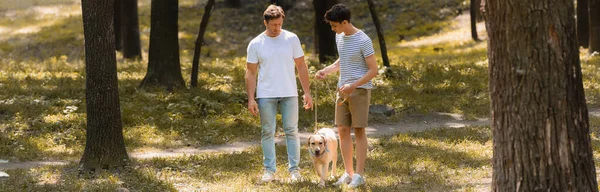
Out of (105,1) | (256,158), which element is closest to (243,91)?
(256,158)

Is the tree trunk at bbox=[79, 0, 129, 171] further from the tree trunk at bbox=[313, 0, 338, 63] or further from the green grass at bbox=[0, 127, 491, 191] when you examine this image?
the tree trunk at bbox=[313, 0, 338, 63]

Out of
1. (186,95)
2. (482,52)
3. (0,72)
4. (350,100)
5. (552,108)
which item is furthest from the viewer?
(482,52)

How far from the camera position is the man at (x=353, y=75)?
859cm

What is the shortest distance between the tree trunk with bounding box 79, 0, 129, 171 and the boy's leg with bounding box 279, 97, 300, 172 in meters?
2.22

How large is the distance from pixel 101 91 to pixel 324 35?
1252 cm

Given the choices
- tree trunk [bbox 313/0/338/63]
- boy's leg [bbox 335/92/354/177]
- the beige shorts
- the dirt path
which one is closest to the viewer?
the beige shorts

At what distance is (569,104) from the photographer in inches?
251

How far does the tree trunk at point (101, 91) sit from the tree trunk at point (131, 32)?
15213 mm

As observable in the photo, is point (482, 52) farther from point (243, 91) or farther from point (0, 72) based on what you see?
point (0, 72)

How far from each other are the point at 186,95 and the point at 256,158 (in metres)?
5.59

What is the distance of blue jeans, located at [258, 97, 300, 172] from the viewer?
925 centimetres

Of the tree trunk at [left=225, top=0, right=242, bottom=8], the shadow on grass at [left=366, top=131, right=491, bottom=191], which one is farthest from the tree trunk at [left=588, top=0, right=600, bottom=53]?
the tree trunk at [left=225, top=0, right=242, bottom=8]

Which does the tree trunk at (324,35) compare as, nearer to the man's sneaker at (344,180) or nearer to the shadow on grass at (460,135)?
the shadow on grass at (460,135)

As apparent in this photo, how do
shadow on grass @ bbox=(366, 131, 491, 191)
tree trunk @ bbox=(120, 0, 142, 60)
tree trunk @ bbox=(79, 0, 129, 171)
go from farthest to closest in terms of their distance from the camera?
tree trunk @ bbox=(120, 0, 142, 60)
tree trunk @ bbox=(79, 0, 129, 171)
shadow on grass @ bbox=(366, 131, 491, 191)
